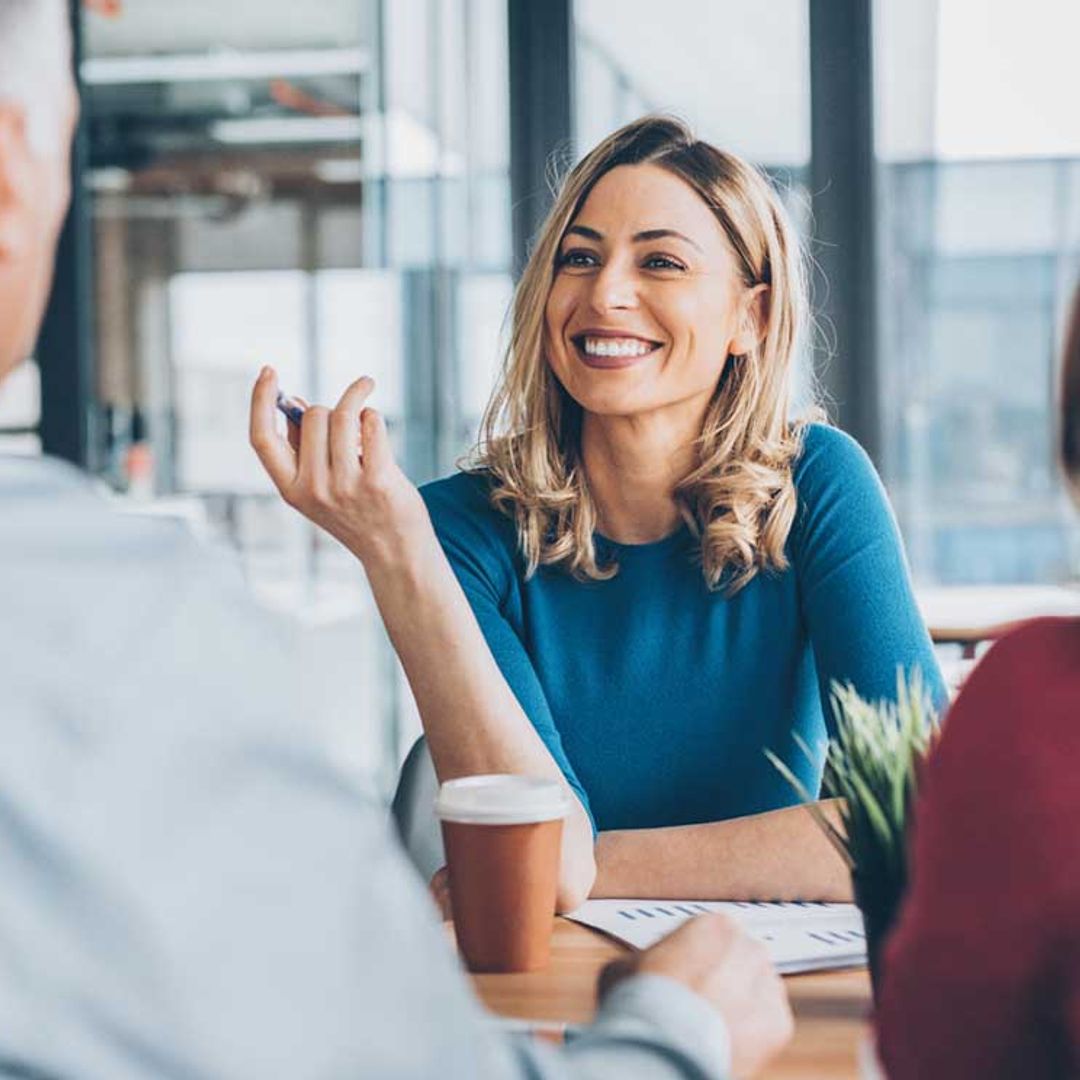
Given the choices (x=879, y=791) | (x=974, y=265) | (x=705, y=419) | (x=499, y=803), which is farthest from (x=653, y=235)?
(x=974, y=265)

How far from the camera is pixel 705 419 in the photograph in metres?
2.04

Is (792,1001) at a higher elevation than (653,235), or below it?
below

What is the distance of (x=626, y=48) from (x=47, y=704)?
12.9 feet

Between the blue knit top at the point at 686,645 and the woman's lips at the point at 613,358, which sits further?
the woman's lips at the point at 613,358

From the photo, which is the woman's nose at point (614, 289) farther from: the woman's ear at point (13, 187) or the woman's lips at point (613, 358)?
the woman's ear at point (13, 187)

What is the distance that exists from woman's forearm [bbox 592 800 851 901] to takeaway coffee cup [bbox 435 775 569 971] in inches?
10.3

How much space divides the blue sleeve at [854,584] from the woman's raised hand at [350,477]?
50 centimetres

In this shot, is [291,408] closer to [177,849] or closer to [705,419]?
[705,419]

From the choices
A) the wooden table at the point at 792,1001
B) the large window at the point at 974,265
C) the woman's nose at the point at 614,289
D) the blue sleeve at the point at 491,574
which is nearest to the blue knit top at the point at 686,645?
the blue sleeve at the point at 491,574

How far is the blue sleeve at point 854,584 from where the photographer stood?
1.69 meters

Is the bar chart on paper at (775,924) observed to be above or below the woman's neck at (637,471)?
below

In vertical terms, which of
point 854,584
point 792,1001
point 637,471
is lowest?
point 792,1001

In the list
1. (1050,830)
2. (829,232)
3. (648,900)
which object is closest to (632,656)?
(648,900)

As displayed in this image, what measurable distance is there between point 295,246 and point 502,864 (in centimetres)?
402
